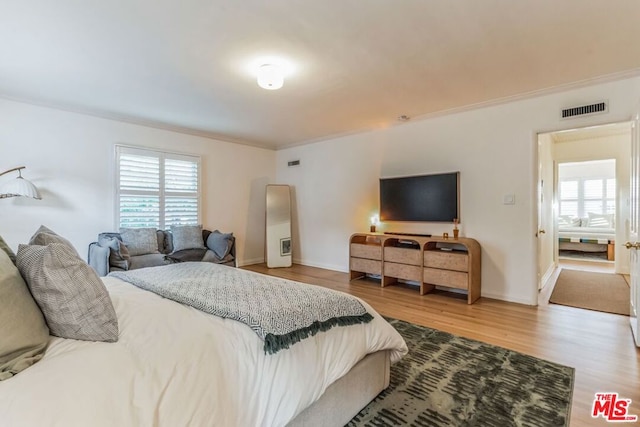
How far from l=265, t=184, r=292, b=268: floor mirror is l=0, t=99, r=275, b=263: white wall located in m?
1.11

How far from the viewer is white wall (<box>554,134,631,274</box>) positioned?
523 centimetres

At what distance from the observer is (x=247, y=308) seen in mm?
1501

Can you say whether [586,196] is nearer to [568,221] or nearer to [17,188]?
[568,221]

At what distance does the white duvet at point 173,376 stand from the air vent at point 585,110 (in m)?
3.63

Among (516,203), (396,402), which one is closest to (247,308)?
(396,402)

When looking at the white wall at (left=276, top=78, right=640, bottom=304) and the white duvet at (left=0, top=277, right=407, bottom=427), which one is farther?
the white wall at (left=276, top=78, right=640, bottom=304)

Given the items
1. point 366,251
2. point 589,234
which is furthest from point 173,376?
point 589,234

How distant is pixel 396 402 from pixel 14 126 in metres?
5.05

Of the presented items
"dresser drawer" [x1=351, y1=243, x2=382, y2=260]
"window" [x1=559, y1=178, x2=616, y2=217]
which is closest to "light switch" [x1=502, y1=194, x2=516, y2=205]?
"dresser drawer" [x1=351, y1=243, x2=382, y2=260]

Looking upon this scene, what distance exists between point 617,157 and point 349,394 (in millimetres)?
6809

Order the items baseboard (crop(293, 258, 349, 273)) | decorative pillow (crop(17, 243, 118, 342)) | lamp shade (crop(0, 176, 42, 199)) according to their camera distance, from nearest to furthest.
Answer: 1. decorative pillow (crop(17, 243, 118, 342))
2. lamp shade (crop(0, 176, 42, 199))
3. baseboard (crop(293, 258, 349, 273))

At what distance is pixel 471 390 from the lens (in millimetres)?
2010

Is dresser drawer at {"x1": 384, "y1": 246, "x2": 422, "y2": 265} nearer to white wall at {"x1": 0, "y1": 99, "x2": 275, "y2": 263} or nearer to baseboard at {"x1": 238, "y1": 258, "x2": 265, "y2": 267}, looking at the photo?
baseboard at {"x1": 238, "y1": 258, "x2": 265, "y2": 267}

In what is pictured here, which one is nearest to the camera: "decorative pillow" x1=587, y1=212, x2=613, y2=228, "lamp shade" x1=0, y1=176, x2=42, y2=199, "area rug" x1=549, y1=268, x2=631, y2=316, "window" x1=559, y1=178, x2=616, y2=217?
"lamp shade" x1=0, y1=176, x2=42, y2=199
